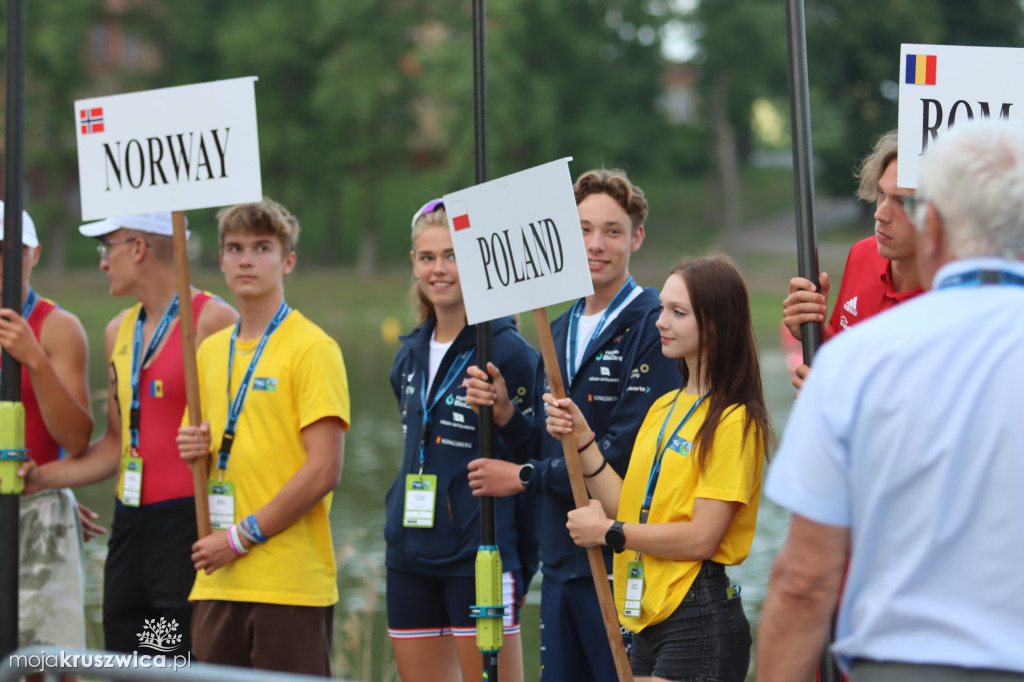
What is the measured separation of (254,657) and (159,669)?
197 cm

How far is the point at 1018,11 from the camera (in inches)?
1743

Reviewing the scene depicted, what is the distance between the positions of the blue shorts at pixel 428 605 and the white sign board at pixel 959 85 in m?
1.94

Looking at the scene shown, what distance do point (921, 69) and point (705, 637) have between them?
5.44 feet

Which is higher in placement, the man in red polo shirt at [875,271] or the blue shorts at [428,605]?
the man in red polo shirt at [875,271]

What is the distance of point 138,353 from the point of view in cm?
429

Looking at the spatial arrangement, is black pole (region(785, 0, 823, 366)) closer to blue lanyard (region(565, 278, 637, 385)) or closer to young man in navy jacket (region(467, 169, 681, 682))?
young man in navy jacket (region(467, 169, 681, 682))

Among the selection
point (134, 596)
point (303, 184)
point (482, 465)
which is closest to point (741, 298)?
point (482, 465)

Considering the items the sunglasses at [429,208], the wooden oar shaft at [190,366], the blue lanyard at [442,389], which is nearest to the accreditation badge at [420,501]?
the blue lanyard at [442,389]

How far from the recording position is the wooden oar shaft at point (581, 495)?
127 inches

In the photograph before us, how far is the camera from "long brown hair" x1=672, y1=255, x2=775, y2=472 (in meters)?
3.25

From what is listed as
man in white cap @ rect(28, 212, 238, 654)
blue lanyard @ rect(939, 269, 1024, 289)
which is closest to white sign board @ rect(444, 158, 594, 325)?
man in white cap @ rect(28, 212, 238, 654)

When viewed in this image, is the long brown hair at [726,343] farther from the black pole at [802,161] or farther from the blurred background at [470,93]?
the blurred background at [470,93]

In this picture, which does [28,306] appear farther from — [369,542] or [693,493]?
[369,542]

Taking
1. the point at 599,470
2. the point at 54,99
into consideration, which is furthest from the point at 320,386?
the point at 54,99
